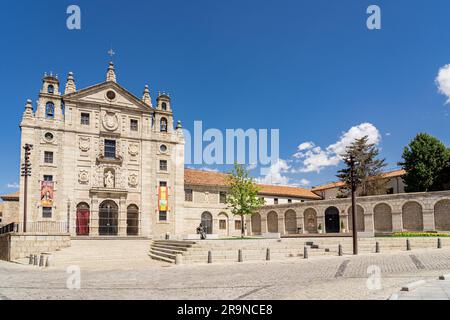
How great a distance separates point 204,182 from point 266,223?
1087cm

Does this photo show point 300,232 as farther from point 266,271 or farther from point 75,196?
point 266,271

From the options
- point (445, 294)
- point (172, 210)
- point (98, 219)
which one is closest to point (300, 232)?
point (172, 210)

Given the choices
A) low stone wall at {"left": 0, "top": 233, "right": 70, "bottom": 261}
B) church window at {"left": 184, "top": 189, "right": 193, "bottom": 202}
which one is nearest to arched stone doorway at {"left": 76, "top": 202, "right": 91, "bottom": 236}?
low stone wall at {"left": 0, "top": 233, "right": 70, "bottom": 261}

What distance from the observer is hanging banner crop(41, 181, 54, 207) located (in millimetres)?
36094

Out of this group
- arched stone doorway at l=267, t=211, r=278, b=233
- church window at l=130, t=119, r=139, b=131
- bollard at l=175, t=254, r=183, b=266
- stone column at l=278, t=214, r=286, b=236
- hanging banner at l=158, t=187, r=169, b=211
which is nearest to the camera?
bollard at l=175, t=254, r=183, b=266

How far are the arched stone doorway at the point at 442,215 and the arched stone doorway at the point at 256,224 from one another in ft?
73.5

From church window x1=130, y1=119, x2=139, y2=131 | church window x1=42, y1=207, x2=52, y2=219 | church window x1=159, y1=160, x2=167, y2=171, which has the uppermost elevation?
church window x1=130, y1=119, x2=139, y2=131

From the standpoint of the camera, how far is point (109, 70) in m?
41.1

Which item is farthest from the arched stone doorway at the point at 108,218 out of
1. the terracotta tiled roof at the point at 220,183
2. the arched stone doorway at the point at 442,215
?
the arched stone doorway at the point at 442,215

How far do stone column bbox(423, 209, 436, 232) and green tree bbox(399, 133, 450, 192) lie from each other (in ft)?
39.6

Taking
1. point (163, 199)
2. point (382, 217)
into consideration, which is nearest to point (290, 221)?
point (382, 217)

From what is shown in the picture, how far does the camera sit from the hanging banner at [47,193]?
36094 mm

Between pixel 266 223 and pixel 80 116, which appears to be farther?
pixel 266 223

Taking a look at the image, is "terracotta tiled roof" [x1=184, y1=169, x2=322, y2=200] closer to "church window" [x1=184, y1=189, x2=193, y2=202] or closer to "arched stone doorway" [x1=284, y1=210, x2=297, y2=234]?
"church window" [x1=184, y1=189, x2=193, y2=202]
